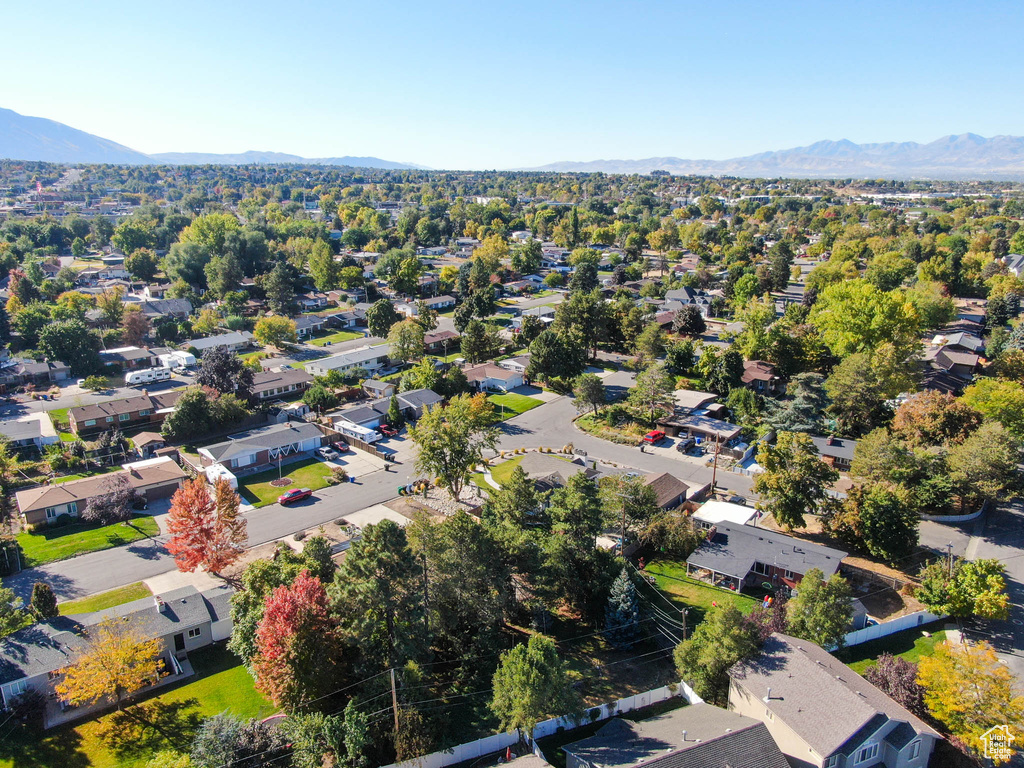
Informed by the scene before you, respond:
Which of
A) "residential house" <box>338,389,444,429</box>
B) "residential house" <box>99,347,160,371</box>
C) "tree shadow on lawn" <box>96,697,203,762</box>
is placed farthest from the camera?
"residential house" <box>99,347,160,371</box>

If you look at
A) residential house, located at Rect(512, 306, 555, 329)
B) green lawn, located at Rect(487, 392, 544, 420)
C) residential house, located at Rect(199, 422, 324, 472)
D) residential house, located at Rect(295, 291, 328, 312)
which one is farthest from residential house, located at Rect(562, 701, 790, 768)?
residential house, located at Rect(295, 291, 328, 312)

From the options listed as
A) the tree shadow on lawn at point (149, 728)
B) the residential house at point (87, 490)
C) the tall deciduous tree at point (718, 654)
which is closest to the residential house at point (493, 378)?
the residential house at point (87, 490)

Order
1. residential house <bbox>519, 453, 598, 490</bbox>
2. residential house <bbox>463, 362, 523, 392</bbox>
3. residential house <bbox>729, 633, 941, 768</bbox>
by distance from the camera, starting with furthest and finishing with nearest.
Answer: residential house <bbox>463, 362, 523, 392</bbox> → residential house <bbox>519, 453, 598, 490</bbox> → residential house <bbox>729, 633, 941, 768</bbox>

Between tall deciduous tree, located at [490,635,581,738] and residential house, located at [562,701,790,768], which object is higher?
Answer: tall deciduous tree, located at [490,635,581,738]

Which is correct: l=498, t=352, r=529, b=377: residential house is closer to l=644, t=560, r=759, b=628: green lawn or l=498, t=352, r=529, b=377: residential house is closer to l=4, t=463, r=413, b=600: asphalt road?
l=4, t=463, r=413, b=600: asphalt road

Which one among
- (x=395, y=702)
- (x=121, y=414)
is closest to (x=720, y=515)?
(x=395, y=702)

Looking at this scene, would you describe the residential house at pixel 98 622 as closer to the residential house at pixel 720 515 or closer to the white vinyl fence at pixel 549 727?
the white vinyl fence at pixel 549 727

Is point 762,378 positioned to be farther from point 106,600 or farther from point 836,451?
point 106,600

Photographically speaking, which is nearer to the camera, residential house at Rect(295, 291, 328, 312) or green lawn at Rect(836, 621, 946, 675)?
green lawn at Rect(836, 621, 946, 675)

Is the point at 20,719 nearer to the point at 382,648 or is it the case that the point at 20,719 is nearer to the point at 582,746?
the point at 382,648
